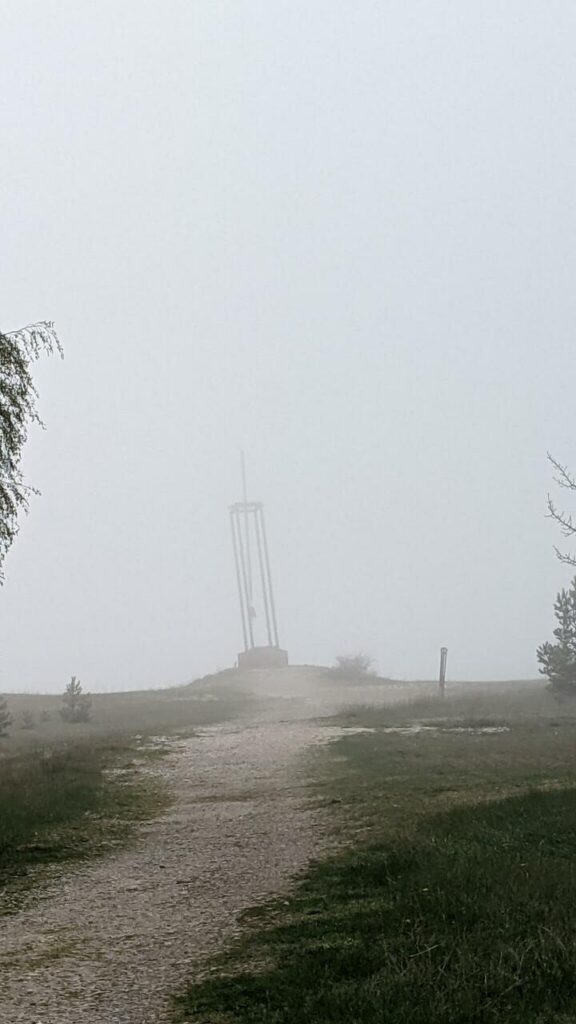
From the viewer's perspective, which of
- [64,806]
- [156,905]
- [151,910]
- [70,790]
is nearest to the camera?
[151,910]

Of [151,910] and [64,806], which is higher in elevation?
[64,806]

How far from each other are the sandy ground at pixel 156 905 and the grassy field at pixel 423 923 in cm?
37

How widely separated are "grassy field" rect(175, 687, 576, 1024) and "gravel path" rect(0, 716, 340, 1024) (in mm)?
379

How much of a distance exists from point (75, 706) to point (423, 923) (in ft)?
94.4

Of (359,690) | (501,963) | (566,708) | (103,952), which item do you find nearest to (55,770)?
(103,952)

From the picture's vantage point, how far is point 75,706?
33125 millimetres

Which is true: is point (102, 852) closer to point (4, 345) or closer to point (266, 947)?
point (266, 947)

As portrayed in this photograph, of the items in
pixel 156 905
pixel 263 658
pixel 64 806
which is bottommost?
pixel 156 905

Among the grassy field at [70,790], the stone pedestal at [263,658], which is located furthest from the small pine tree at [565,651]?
the stone pedestal at [263,658]

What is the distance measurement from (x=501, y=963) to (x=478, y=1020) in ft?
2.38

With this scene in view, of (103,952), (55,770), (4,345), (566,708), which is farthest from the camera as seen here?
(566,708)

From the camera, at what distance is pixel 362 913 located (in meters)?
6.70

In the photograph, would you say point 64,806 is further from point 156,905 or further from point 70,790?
point 156,905

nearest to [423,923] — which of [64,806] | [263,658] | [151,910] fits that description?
[151,910]
